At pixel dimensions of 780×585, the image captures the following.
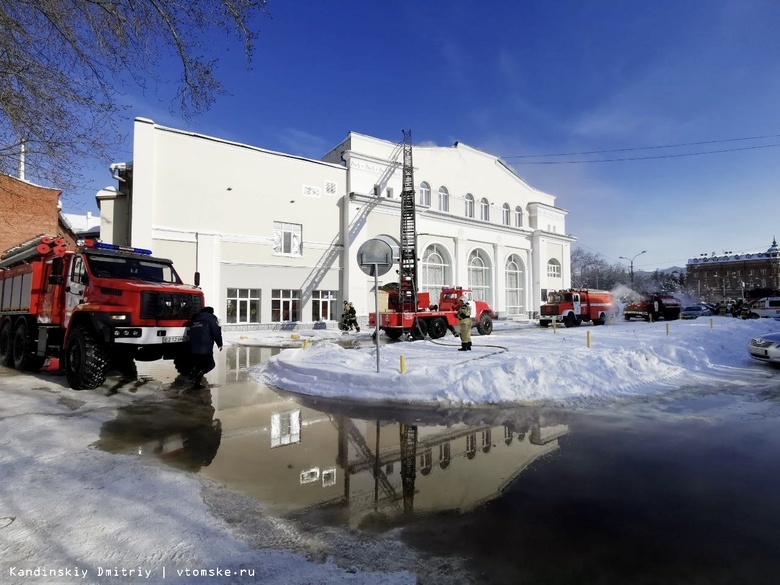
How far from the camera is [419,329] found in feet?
65.1

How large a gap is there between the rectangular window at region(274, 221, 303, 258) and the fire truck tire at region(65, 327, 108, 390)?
1927 cm

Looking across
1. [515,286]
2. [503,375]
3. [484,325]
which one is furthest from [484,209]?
[503,375]


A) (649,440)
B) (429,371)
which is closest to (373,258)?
(429,371)

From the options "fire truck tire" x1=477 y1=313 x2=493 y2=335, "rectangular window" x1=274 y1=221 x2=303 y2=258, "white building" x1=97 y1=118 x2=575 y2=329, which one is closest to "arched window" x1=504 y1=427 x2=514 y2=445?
"fire truck tire" x1=477 y1=313 x2=493 y2=335

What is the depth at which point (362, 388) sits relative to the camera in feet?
29.4

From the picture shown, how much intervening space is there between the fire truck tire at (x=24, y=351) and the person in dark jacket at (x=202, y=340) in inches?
196

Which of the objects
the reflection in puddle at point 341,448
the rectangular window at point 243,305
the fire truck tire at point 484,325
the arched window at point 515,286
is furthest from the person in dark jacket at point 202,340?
the arched window at point 515,286

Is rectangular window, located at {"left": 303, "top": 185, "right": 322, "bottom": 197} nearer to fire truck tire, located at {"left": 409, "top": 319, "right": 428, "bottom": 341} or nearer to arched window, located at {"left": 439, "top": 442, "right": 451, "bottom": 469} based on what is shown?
fire truck tire, located at {"left": 409, "top": 319, "right": 428, "bottom": 341}

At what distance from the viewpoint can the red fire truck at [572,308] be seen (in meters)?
29.3

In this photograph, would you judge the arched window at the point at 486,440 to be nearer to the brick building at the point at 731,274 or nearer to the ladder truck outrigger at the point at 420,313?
the ladder truck outrigger at the point at 420,313

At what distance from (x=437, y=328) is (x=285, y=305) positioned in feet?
40.6

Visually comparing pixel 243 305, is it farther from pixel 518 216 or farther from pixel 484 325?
pixel 518 216

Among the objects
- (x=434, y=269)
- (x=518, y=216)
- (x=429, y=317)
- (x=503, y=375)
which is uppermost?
(x=518, y=216)

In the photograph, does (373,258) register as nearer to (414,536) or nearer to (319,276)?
(414,536)
